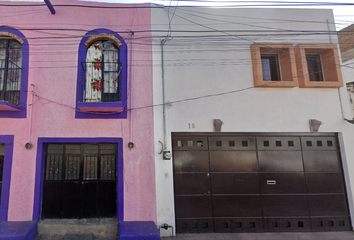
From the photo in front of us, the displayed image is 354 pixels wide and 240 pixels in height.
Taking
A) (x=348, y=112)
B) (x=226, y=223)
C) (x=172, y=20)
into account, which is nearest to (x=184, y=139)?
(x=226, y=223)

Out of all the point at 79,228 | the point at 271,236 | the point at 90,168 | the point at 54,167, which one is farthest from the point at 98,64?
the point at 271,236

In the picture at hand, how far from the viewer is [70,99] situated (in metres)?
5.96

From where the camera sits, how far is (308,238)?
216 inches

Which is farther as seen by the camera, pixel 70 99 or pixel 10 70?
pixel 10 70

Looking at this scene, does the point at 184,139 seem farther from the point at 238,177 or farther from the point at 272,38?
the point at 272,38

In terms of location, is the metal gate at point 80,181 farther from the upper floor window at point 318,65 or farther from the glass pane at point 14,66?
the upper floor window at point 318,65

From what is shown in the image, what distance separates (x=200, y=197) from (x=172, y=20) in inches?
212

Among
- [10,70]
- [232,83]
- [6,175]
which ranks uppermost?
[10,70]

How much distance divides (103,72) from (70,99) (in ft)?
4.03

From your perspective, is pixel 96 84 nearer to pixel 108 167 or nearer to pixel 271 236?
pixel 108 167

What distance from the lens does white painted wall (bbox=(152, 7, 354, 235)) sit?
243 inches

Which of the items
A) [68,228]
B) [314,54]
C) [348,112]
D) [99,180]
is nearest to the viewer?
[68,228]

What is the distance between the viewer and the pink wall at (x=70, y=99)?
5.61m

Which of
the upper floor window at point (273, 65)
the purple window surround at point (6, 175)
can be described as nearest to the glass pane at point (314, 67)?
the upper floor window at point (273, 65)
